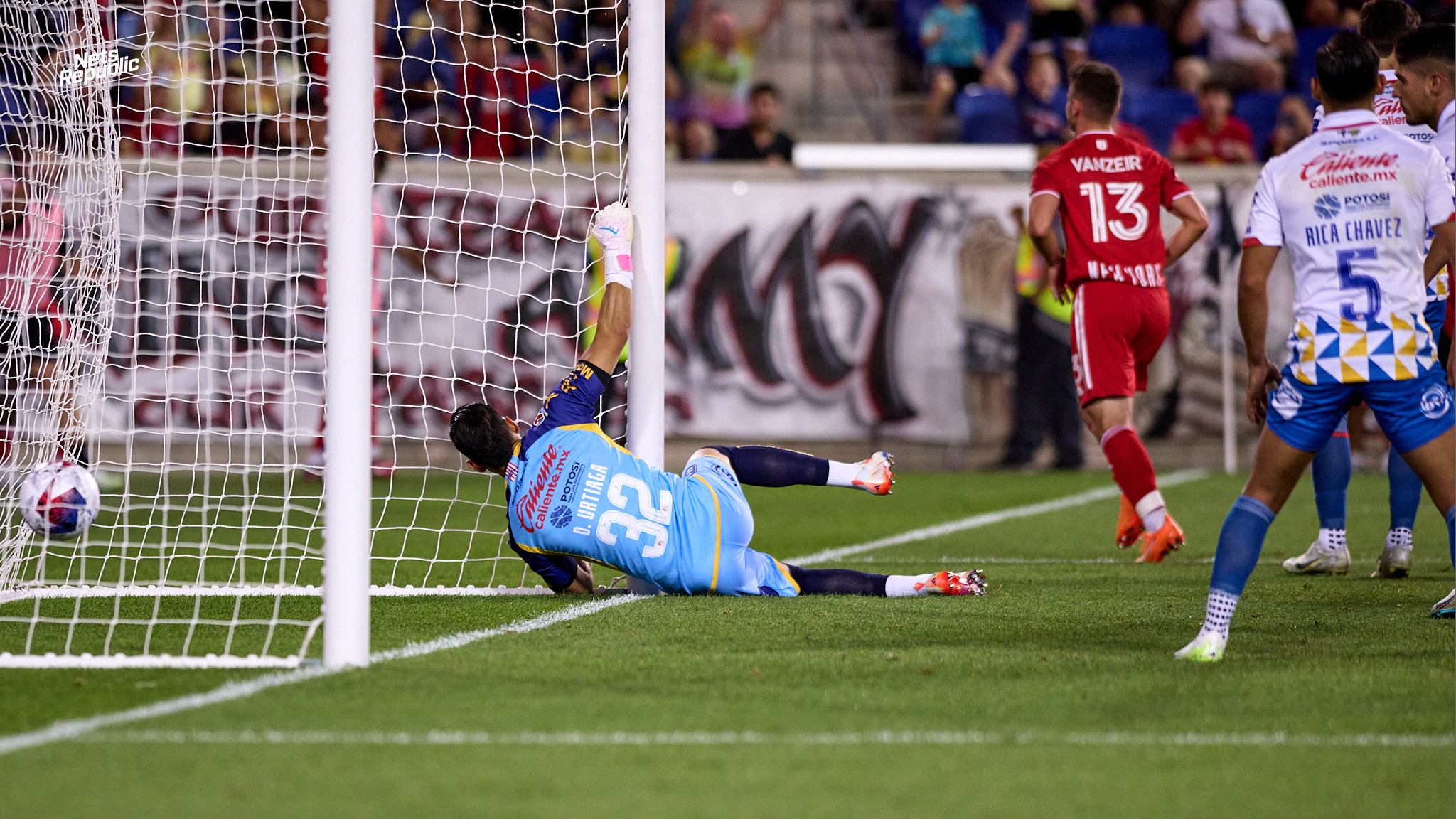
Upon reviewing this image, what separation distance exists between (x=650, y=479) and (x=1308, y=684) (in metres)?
2.26

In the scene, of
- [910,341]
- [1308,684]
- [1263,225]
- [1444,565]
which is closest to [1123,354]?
[1444,565]

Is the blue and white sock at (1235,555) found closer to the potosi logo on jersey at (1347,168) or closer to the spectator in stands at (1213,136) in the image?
the potosi logo on jersey at (1347,168)

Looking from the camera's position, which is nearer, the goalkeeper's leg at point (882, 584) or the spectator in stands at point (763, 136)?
the goalkeeper's leg at point (882, 584)

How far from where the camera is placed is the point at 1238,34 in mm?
16469

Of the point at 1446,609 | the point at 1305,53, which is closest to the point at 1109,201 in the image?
the point at 1446,609

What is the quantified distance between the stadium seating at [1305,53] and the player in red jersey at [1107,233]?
1034cm

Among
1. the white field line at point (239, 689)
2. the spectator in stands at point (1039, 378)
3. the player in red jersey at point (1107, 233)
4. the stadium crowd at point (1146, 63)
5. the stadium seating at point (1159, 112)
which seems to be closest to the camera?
the white field line at point (239, 689)

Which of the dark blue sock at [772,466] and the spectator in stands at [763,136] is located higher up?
the spectator in stands at [763,136]

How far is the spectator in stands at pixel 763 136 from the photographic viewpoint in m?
14.2

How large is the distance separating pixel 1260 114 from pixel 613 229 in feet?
A: 39.9

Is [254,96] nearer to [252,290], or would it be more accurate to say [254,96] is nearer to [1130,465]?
[252,290]

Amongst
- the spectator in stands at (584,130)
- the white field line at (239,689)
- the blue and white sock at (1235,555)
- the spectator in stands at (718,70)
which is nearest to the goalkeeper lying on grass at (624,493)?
the white field line at (239,689)

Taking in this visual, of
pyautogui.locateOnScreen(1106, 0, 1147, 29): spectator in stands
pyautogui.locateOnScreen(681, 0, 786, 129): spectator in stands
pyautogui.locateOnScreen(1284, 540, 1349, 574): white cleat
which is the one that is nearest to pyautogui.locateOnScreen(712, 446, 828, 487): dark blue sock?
pyautogui.locateOnScreen(1284, 540, 1349, 574): white cleat

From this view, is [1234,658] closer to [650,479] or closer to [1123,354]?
[650,479]
